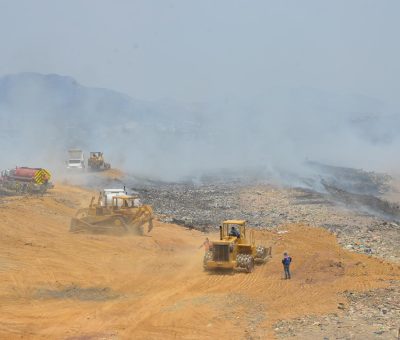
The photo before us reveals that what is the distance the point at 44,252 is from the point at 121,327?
8801 millimetres

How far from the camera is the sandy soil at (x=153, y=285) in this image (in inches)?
538

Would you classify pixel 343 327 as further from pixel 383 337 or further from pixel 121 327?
pixel 121 327

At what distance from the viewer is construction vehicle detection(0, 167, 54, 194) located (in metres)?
37.1

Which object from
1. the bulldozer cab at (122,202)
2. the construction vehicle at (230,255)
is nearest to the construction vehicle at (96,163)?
the bulldozer cab at (122,202)

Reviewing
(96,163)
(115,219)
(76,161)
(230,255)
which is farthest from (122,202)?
(76,161)

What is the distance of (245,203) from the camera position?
3866 centimetres

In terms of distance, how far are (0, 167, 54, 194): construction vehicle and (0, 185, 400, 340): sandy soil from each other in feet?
35.1

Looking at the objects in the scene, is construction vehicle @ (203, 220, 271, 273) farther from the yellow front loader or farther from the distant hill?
the distant hill

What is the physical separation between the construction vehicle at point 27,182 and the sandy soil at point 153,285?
1070 centimetres

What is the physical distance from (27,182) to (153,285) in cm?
2286

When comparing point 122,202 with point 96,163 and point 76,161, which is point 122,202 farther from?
point 76,161

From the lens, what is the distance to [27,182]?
37.8 metres

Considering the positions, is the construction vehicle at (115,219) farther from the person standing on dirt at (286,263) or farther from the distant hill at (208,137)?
the distant hill at (208,137)

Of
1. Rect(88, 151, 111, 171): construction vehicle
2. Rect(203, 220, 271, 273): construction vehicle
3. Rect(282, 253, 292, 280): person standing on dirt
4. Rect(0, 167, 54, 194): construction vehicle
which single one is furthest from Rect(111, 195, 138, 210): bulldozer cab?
Rect(88, 151, 111, 171): construction vehicle
